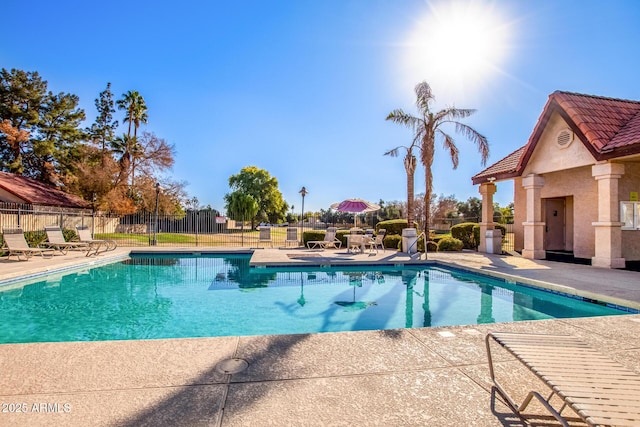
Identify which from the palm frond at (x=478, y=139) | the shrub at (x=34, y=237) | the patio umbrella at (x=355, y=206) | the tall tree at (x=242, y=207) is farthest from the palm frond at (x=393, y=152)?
the tall tree at (x=242, y=207)

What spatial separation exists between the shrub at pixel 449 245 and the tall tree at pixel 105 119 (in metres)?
32.6

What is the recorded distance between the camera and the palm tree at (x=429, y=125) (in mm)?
15211

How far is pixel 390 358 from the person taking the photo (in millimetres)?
3111

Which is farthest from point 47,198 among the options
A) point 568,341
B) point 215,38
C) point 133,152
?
point 568,341

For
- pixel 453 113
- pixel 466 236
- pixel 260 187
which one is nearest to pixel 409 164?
pixel 453 113

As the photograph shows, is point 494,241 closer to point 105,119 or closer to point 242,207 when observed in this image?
point 242,207

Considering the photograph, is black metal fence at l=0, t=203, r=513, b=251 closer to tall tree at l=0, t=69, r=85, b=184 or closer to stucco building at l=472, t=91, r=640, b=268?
stucco building at l=472, t=91, r=640, b=268

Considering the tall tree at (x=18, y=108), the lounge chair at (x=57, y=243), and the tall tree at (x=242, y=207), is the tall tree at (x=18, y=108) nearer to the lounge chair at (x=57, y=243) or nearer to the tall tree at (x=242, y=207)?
the lounge chair at (x=57, y=243)

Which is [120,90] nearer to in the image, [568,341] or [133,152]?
[133,152]

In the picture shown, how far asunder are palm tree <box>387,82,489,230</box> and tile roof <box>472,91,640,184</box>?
144 inches

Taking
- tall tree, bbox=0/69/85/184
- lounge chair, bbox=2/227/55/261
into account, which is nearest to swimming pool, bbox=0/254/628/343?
lounge chair, bbox=2/227/55/261

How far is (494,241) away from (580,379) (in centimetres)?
1329

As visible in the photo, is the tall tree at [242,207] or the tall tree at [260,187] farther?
the tall tree at [260,187]

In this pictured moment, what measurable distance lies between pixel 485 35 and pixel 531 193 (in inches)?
225
